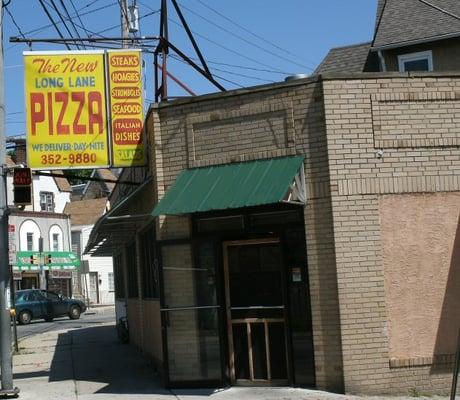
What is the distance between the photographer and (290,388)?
416 inches

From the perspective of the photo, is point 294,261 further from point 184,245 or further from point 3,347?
point 3,347

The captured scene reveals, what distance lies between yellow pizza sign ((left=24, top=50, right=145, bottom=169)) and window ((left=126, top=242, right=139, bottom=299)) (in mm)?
5300

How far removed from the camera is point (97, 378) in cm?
1315

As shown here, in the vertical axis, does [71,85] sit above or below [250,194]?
above

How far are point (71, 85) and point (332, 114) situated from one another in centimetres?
442

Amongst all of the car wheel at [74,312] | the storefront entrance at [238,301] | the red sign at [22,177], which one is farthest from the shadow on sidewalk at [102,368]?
the car wheel at [74,312]

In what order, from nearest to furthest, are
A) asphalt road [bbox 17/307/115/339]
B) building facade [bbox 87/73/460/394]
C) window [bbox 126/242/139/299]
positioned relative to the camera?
building facade [bbox 87/73/460/394] < window [bbox 126/242/139/299] < asphalt road [bbox 17/307/115/339]

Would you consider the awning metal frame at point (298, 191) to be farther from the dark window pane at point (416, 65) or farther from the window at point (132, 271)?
the dark window pane at point (416, 65)

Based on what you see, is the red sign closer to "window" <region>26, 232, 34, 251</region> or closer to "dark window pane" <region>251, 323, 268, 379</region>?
"dark window pane" <region>251, 323, 268, 379</region>

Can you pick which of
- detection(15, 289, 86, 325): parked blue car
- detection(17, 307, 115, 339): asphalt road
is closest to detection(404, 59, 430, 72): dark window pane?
detection(17, 307, 115, 339): asphalt road

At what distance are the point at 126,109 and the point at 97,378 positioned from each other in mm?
4732

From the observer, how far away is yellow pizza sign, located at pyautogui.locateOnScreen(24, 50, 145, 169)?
39.7 feet

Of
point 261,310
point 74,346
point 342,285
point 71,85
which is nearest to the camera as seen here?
point 342,285

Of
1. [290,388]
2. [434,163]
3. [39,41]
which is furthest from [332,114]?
[39,41]
